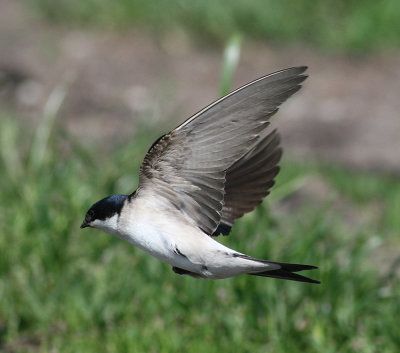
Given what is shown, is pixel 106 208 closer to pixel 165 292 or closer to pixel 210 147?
pixel 210 147

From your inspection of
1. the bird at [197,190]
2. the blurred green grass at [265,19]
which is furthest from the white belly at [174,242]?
the blurred green grass at [265,19]

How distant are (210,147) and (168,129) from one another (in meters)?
3.41

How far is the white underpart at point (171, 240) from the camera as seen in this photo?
208 cm

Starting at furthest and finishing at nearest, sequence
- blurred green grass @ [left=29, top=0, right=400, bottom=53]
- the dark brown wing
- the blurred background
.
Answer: blurred green grass @ [left=29, top=0, right=400, bottom=53], the blurred background, the dark brown wing

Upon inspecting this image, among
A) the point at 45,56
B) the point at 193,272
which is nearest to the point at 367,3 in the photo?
the point at 45,56

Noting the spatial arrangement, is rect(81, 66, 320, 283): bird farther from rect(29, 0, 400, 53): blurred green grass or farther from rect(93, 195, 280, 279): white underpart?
rect(29, 0, 400, 53): blurred green grass

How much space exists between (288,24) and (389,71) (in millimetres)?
1228

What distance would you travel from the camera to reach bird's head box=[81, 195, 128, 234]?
2.12 meters

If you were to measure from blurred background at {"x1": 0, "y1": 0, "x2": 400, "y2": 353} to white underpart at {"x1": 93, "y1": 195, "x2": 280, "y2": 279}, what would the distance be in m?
1.46

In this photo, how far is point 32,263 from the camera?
13.5ft

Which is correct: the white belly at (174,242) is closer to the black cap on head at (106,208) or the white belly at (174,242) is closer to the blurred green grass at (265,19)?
the black cap on head at (106,208)

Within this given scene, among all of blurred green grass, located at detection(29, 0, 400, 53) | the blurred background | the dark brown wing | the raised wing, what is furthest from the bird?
blurred green grass, located at detection(29, 0, 400, 53)

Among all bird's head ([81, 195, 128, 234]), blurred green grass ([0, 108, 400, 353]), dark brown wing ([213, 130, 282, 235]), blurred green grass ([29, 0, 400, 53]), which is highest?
blurred green grass ([29, 0, 400, 53])

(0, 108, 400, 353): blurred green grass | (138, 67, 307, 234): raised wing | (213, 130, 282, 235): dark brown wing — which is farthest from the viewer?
(0, 108, 400, 353): blurred green grass
